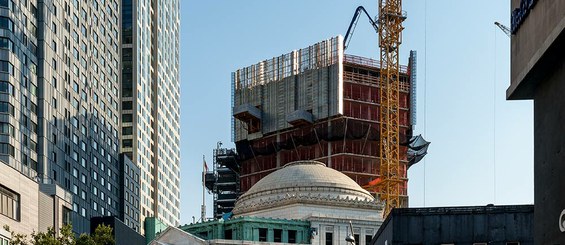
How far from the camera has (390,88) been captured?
611 feet

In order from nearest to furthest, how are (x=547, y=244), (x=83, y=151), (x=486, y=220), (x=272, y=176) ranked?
(x=547, y=244) < (x=486, y=220) < (x=272, y=176) < (x=83, y=151)

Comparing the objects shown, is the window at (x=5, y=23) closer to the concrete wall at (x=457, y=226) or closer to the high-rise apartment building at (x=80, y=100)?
the high-rise apartment building at (x=80, y=100)

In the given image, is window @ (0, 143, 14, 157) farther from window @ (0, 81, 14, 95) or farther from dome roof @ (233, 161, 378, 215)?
dome roof @ (233, 161, 378, 215)

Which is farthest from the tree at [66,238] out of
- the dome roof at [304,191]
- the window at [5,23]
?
the window at [5,23]

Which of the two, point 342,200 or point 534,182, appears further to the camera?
point 342,200

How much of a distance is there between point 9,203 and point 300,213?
67955 millimetres

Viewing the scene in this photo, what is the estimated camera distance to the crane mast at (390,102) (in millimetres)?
181500

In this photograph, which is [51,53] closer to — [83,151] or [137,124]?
[83,151]

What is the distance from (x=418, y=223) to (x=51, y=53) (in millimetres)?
93481

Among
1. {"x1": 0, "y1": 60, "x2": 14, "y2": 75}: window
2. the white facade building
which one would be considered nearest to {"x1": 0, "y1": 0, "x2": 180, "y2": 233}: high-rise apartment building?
{"x1": 0, "y1": 60, "x2": 14, "y2": 75}: window

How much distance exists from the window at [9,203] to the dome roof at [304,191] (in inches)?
2590

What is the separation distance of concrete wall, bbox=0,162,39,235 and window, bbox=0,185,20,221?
27 centimetres

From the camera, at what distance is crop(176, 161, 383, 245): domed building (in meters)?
137

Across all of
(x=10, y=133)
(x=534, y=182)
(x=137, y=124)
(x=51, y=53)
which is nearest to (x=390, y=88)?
(x=137, y=124)
